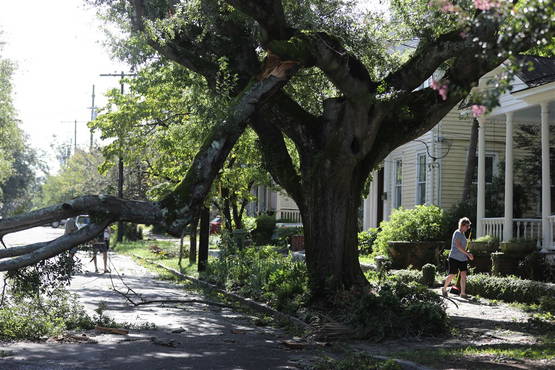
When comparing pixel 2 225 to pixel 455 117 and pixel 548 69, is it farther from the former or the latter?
pixel 455 117

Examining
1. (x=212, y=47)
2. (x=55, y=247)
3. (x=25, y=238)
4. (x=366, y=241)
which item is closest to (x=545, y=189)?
(x=212, y=47)

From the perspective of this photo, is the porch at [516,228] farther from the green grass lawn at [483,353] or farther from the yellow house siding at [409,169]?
the green grass lawn at [483,353]

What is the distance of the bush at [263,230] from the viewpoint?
34.7m

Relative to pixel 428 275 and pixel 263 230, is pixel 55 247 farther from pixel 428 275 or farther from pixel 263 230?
pixel 263 230

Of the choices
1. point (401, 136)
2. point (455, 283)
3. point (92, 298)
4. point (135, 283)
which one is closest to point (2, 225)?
point (92, 298)

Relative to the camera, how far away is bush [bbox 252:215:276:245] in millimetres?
34719

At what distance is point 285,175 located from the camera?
13.8 metres

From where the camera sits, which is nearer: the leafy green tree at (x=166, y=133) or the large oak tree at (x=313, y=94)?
the large oak tree at (x=313, y=94)

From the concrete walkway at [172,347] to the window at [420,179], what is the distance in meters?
14.9

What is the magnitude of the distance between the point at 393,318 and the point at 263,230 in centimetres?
2499

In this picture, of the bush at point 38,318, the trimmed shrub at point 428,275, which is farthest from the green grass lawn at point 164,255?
the bush at point 38,318

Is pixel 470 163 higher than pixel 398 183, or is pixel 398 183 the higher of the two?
pixel 470 163

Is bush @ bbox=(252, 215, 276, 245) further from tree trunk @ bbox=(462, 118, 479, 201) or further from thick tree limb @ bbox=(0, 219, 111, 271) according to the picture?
thick tree limb @ bbox=(0, 219, 111, 271)

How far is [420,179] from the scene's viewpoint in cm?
2714
